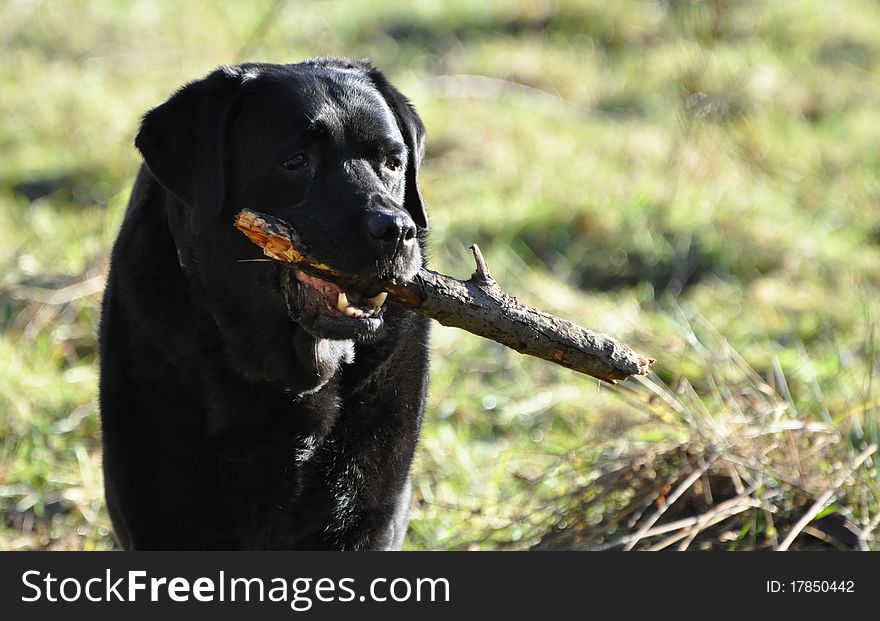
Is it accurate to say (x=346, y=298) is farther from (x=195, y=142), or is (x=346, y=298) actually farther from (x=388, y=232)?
(x=195, y=142)

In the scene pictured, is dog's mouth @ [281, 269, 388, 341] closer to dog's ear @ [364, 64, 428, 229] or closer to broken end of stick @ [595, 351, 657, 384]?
dog's ear @ [364, 64, 428, 229]

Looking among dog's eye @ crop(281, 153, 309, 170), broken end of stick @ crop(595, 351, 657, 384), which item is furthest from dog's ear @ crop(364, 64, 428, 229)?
broken end of stick @ crop(595, 351, 657, 384)

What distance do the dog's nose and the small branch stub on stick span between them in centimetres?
10

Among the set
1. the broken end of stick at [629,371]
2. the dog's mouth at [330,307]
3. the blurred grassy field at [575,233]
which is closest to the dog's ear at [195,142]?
the dog's mouth at [330,307]

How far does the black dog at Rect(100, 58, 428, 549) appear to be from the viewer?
3309mm

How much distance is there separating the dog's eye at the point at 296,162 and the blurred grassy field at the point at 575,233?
4.90ft

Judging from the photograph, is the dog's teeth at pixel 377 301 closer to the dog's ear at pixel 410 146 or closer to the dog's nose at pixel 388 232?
the dog's nose at pixel 388 232

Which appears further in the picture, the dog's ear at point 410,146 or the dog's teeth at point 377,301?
the dog's ear at point 410,146

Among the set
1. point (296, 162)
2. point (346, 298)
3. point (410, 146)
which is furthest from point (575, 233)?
point (346, 298)

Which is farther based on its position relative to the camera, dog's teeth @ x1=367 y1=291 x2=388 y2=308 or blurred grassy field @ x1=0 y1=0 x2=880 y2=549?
blurred grassy field @ x1=0 y1=0 x2=880 y2=549

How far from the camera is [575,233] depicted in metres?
7.20

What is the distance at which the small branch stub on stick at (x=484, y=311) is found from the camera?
3.06m

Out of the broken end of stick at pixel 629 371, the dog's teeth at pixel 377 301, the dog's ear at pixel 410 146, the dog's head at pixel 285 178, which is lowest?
the broken end of stick at pixel 629 371
